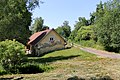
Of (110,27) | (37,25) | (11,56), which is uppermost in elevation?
(37,25)

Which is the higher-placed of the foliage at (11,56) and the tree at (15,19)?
the tree at (15,19)

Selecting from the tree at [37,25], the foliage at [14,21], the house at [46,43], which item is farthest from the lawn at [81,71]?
the tree at [37,25]

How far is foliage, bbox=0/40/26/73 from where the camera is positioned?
30.8 meters

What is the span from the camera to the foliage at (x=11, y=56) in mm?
30844

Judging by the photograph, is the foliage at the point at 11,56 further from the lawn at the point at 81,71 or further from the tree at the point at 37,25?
the tree at the point at 37,25

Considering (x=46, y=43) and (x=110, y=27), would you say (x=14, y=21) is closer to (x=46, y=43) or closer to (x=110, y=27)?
(x=46, y=43)

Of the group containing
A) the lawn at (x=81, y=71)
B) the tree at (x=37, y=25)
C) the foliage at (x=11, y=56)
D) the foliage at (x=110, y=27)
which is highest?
the tree at (x=37, y=25)

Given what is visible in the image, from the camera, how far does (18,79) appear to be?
24.4m

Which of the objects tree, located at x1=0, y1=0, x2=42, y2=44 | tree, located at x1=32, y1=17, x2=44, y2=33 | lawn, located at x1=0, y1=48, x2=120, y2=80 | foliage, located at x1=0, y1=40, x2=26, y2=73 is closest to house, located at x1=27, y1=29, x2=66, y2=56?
tree, located at x1=0, y1=0, x2=42, y2=44

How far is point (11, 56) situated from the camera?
30859 mm

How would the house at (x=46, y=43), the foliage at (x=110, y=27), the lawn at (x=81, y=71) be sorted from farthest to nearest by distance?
the house at (x=46, y=43)
the foliage at (x=110, y=27)
the lawn at (x=81, y=71)

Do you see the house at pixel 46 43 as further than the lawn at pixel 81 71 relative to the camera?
Yes

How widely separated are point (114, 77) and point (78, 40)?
61345 millimetres

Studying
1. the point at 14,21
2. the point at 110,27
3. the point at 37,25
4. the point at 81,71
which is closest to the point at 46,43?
the point at 110,27
